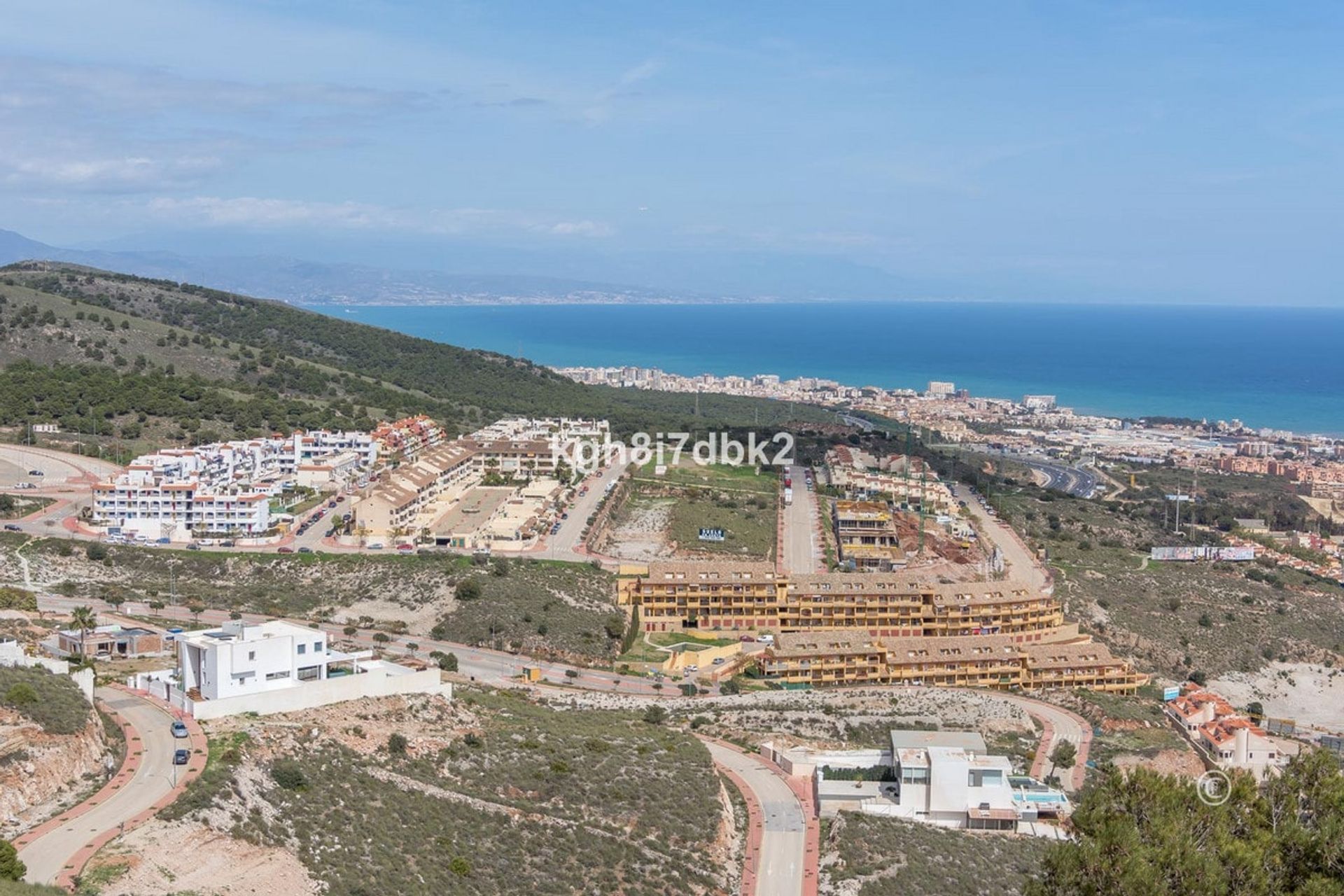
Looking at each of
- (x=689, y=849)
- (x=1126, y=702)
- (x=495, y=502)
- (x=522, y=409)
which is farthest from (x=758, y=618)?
(x=522, y=409)

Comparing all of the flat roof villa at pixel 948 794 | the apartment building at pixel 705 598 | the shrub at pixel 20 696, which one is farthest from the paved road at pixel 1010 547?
the shrub at pixel 20 696

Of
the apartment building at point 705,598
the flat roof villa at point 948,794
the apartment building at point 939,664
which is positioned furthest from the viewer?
the apartment building at point 705,598

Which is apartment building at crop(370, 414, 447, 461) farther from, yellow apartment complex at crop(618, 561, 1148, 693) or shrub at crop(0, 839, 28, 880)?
shrub at crop(0, 839, 28, 880)

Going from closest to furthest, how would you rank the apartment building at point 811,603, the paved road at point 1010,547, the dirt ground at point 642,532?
the apartment building at point 811,603
the dirt ground at point 642,532
the paved road at point 1010,547

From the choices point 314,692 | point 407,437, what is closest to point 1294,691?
point 314,692

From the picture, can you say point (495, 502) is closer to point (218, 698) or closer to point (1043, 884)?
point (218, 698)

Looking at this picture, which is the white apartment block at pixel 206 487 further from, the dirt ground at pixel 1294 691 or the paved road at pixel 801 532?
the dirt ground at pixel 1294 691

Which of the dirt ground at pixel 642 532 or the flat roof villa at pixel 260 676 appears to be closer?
the flat roof villa at pixel 260 676

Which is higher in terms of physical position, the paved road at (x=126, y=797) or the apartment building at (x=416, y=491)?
the apartment building at (x=416, y=491)

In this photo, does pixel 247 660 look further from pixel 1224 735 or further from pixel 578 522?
pixel 578 522
